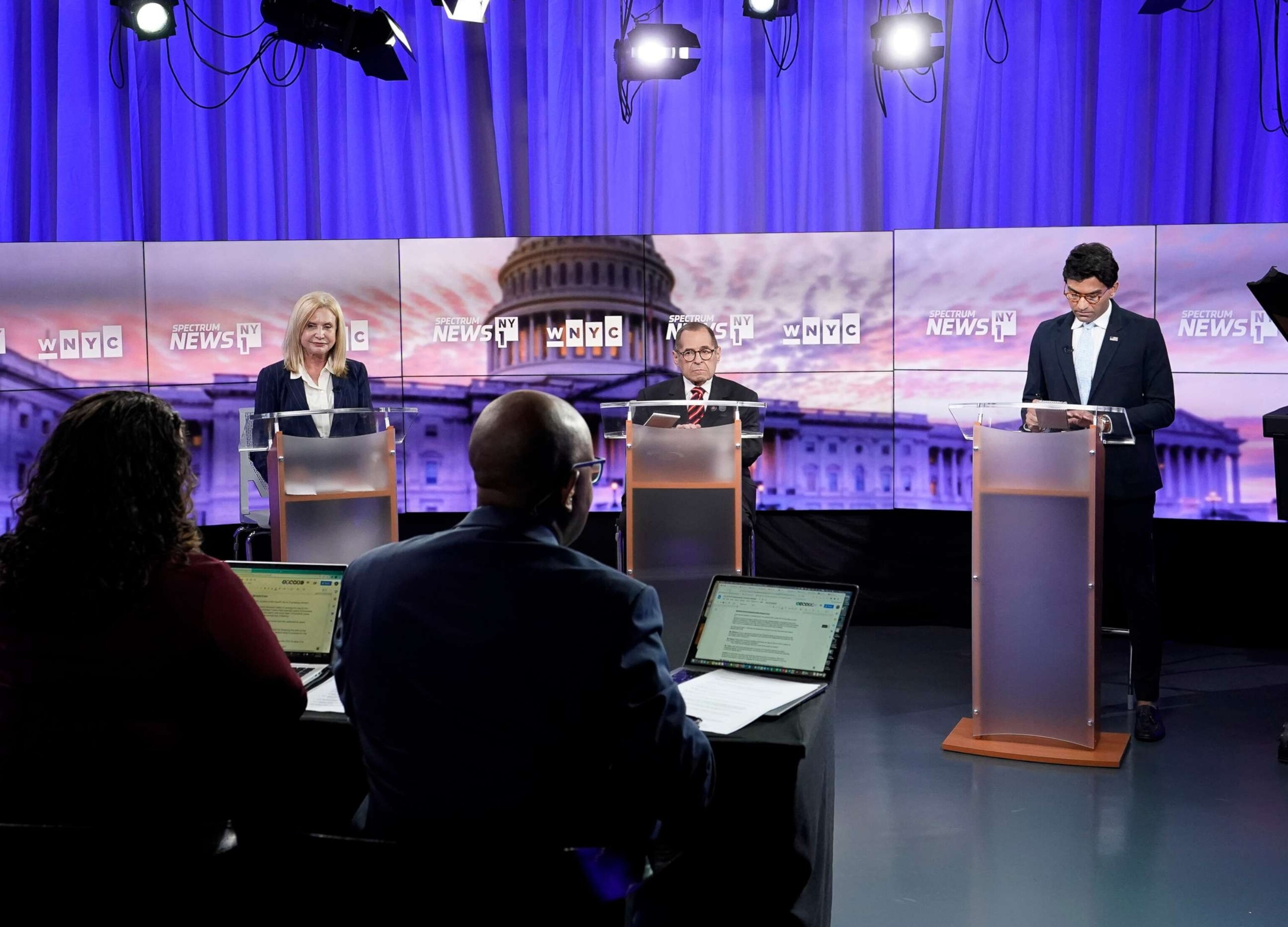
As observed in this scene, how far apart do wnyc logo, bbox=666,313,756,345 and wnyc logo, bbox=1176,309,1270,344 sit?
2135 mm

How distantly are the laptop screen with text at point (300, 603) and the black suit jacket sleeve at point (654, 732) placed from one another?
103 centimetres

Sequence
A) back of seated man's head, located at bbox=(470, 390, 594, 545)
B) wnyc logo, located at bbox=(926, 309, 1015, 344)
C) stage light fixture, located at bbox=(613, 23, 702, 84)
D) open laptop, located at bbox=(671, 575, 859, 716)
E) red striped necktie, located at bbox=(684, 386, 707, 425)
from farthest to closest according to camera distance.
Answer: stage light fixture, located at bbox=(613, 23, 702, 84) < wnyc logo, located at bbox=(926, 309, 1015, 344) < red striped necktie, located at bbox=(684, 386, 707, 425) < open laptop, located at bbox=(671, 575, 859, 716) < back of seated man's head, located at bbox=(470, 390, 594, 545)

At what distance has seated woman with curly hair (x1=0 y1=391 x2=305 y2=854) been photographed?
5.69 feet

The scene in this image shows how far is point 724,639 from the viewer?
2383mm

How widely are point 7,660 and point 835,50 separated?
240 inches

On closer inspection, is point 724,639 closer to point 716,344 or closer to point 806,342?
point 716,344

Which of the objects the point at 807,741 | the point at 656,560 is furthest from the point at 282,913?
the point at 656,560

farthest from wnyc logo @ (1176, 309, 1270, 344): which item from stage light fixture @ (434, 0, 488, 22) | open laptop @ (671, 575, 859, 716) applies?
open laptop @ (671, 575, 859, 716)

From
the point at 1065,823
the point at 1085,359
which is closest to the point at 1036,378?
the point at 1085,359

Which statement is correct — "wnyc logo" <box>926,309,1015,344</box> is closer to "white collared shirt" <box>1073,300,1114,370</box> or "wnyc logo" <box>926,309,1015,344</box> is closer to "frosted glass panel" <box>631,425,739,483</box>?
"white collared shirt" <box>1073,300,1114,370</box>

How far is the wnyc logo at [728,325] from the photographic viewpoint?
6.30m

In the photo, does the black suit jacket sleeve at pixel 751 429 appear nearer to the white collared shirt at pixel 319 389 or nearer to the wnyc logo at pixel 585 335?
the white collared shirt at pixel 319 389

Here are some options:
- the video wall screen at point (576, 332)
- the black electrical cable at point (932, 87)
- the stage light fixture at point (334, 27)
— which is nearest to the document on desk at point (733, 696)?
the video wall screen at point (576, 332)

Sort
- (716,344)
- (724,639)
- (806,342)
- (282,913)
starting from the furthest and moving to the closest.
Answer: (806,342)
(716,344)
(724,639)
(282,913)
